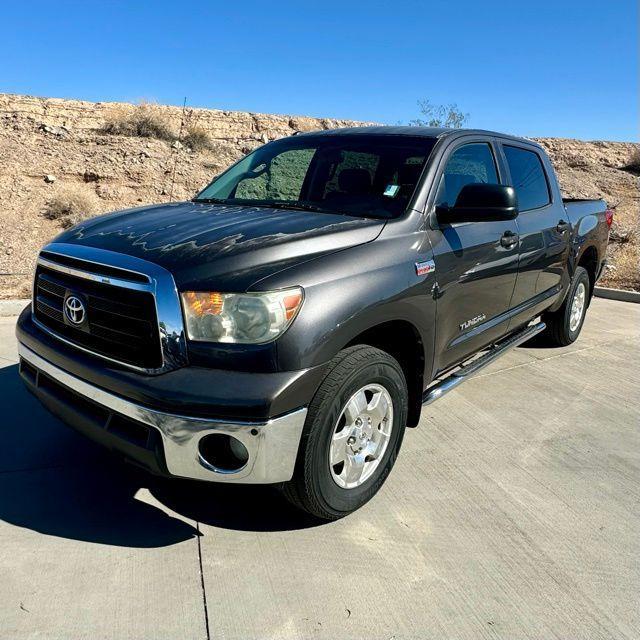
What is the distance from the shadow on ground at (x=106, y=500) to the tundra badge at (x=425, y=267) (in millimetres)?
1286

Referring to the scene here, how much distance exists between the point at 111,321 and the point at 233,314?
58 centimetres

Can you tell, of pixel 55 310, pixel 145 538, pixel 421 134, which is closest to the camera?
pixel 145 538

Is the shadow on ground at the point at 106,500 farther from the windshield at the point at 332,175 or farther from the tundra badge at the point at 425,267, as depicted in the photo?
the windshield at the point at 332,175

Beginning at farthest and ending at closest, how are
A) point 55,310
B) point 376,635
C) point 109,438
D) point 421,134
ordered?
point 421,134, point 55,310, point 109,438, point 376,635

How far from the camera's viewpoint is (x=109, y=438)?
231cm

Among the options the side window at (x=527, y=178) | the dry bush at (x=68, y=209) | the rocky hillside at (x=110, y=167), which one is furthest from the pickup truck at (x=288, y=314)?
the dry bush at (x=68, y=209)

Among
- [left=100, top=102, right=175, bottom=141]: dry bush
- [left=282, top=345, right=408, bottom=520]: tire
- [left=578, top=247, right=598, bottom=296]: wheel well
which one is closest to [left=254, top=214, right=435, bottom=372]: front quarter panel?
[left=282, top=345, right=408, bottom=520]: tire

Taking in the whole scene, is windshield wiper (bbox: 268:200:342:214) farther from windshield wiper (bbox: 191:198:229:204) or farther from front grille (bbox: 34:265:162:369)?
front grille (bbox: 34:265:162:369)

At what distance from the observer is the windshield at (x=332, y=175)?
314cm

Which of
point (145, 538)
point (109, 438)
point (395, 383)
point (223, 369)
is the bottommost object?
point (145, 538)

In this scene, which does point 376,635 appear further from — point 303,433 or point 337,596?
point 303,433

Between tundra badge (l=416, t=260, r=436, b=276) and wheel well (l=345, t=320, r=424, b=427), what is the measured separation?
269 millimetres

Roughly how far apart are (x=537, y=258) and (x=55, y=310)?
3.32 meters

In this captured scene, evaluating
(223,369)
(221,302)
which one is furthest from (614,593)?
(221,302)
